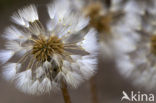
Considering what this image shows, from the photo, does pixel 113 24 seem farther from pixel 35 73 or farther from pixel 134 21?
pixel 35 73

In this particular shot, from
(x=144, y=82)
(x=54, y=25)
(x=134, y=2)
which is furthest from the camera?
(x=134, y=2)

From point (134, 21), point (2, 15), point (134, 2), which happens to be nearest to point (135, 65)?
point (134, 21)

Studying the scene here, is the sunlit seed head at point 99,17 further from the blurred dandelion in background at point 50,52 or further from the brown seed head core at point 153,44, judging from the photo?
the blurred dandelion in background at point 50,52

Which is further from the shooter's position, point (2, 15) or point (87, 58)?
point (2, 15)

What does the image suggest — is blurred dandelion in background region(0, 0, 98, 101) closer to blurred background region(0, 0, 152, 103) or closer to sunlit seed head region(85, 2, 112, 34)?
sunlit seed head region(85, 2, 112, 34)

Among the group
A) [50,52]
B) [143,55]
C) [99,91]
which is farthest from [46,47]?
[99,91]
